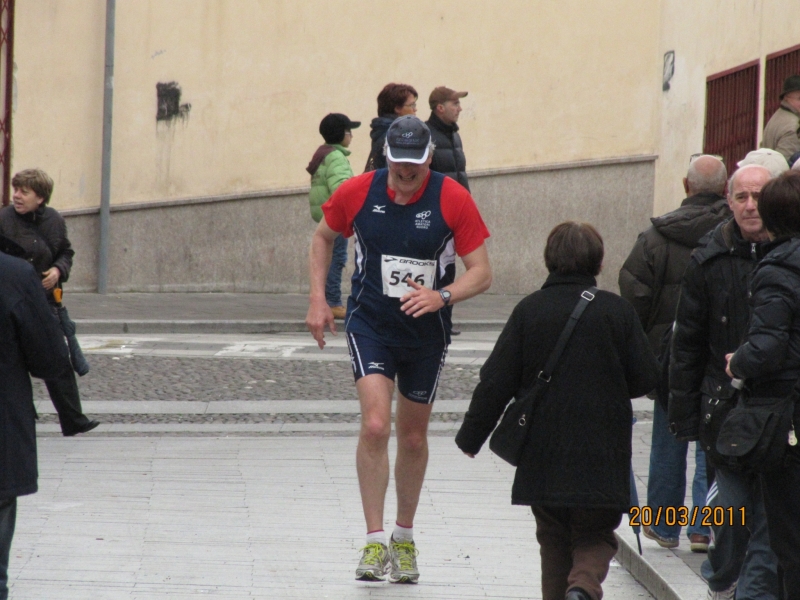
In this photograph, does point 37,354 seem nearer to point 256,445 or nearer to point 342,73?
point 256,445

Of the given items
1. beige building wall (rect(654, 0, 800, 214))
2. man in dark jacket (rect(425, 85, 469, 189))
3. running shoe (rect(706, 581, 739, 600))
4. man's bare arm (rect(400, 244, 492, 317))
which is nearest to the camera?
running shoe (rect(706, 581, 739, 600))

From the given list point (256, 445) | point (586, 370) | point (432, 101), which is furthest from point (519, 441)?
point (432, 101)

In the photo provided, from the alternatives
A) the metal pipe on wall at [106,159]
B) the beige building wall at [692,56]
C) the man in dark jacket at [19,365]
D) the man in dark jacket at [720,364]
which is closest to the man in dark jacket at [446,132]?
the beige building wall at [692,56]

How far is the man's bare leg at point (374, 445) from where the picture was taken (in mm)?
5590

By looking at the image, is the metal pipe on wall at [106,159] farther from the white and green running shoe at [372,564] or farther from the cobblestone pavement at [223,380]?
the white and green running shoe at [372,564]

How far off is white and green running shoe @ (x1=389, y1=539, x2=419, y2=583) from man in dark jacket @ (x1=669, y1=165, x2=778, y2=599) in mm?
1253

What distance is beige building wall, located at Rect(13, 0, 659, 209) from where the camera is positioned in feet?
54.1

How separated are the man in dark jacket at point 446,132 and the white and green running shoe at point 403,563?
639 cm

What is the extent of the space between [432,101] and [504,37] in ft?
18.3

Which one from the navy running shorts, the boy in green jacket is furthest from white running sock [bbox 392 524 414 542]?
the boy in green jacket

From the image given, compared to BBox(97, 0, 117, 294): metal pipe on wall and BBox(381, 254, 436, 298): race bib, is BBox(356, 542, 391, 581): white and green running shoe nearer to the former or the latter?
BBox(381, 254, 436, 298): race bib

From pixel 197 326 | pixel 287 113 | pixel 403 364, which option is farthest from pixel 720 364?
pixel 287 113

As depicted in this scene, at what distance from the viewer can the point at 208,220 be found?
669 inches

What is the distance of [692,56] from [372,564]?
1243 cm
